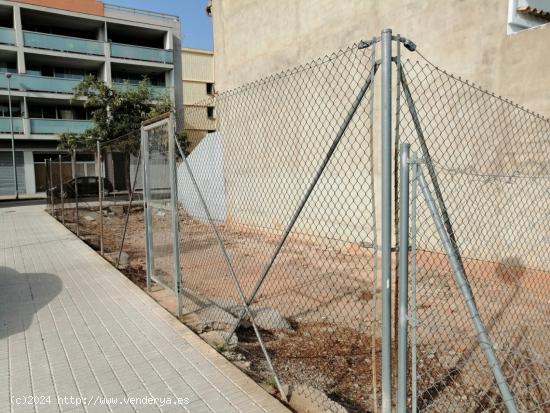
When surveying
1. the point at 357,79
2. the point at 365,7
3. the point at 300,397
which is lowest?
the point at 300,397

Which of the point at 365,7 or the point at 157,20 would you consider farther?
the point at 157,20

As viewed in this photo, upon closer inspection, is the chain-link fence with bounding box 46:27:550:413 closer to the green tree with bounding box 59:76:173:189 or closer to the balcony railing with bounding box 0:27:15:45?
the green tree with bounding box 59:76:173:189

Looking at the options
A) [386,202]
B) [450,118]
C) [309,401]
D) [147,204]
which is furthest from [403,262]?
[450,118]

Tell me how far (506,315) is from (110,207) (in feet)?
53.9

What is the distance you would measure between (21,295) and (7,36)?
27142mm

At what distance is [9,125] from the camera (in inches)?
1023

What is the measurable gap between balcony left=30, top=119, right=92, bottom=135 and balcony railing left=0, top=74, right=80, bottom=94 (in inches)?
78.0

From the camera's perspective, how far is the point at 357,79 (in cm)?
859

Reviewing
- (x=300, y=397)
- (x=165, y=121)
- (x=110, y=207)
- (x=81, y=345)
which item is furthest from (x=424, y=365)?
(x=110, y=207)

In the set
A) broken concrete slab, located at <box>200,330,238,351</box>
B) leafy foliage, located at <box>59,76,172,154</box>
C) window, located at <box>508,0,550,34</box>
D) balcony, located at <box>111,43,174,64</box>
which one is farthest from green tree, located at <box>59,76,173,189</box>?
broken concrete slab, located at <box>200,330,238,351</box>

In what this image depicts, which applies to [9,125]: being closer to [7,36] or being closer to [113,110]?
[7,36]

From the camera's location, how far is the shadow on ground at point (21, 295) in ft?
15.0

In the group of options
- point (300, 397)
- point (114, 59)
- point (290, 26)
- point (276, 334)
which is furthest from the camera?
point (114, 59)

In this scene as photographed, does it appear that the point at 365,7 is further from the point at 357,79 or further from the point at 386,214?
the point at 386,214
